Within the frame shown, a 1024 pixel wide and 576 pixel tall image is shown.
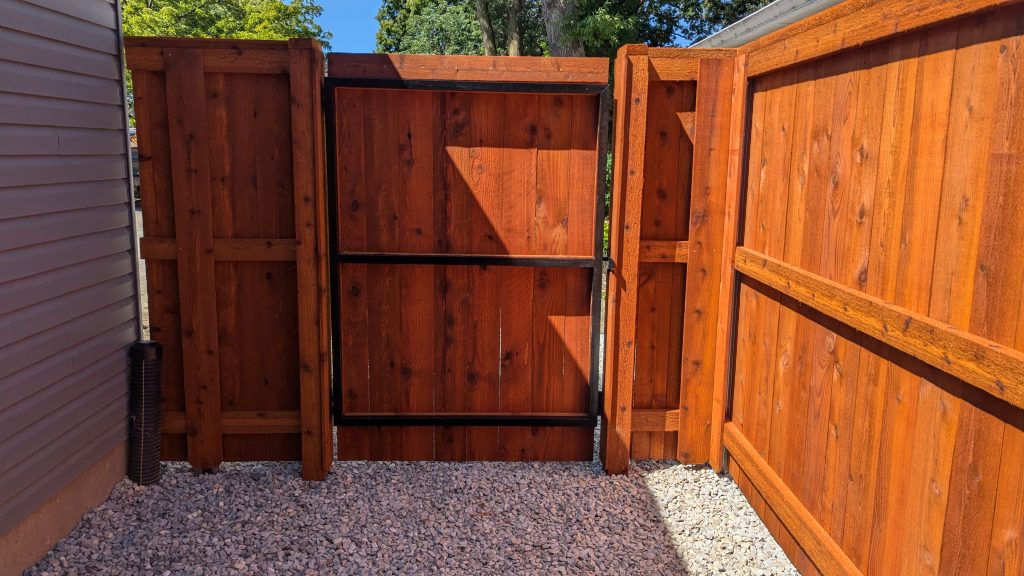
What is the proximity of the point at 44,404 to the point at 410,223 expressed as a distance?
1.72m

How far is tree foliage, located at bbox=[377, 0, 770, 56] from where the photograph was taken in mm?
13102

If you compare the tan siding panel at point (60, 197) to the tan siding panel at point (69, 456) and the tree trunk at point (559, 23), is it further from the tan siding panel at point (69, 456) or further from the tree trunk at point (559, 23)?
the tree trunk at point (559, 23)

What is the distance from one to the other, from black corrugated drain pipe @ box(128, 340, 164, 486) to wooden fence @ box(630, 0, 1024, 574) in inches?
89.5

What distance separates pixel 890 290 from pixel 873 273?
11 centimetres

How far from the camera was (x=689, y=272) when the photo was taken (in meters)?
3.67

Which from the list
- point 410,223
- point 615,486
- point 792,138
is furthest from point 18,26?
point 615,486

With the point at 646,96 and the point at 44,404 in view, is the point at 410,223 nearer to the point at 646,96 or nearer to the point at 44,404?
the point at 646,96

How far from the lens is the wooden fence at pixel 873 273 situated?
173 cm

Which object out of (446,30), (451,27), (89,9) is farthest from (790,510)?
(446,30)

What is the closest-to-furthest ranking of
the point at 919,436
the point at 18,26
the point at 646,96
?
1. the point at 919,436
2. the point at 18,26
3. the point at 646,96

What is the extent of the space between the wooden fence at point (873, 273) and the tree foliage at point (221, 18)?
1247 centimetres

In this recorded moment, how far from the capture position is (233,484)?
3.59 meters

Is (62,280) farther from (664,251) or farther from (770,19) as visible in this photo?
(770,19)

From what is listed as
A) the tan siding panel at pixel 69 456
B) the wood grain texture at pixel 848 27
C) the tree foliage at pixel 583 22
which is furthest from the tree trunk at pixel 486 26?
the tan siding panel at pixel 69 456
